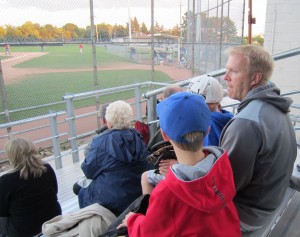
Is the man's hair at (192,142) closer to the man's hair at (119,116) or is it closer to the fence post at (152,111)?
the man's hair at (119,116)

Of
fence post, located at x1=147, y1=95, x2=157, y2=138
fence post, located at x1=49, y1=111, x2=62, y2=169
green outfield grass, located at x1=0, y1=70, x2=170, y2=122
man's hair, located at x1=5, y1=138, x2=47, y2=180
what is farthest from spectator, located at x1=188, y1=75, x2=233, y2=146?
green outfield grass, located at x1=0, y1=70, x2=170, y2=122

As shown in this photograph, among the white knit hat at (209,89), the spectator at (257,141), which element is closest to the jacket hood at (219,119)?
the white knit hat at (209,89)

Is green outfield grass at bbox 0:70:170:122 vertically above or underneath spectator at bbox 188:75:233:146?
underneath

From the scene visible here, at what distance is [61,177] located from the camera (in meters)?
4.06

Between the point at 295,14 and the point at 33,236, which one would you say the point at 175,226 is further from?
the point at 295,14

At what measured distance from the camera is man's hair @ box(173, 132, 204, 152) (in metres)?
1.17

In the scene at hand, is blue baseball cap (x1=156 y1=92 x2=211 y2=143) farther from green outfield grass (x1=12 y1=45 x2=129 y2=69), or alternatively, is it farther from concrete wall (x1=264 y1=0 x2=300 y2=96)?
green outfield grass (x1=12 y1=45 x2=129 y2=69)

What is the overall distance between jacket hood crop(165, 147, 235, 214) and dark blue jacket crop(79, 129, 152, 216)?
0.98 meters

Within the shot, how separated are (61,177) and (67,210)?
1.12 meters

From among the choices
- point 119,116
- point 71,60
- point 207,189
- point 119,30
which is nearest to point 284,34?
point 119,30

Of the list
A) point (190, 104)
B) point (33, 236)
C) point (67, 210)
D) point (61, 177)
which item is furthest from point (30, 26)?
point (190, 104)

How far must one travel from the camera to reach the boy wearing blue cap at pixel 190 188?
1062 millimetres

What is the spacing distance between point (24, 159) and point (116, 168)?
0.77 metres

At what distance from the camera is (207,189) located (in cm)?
107
